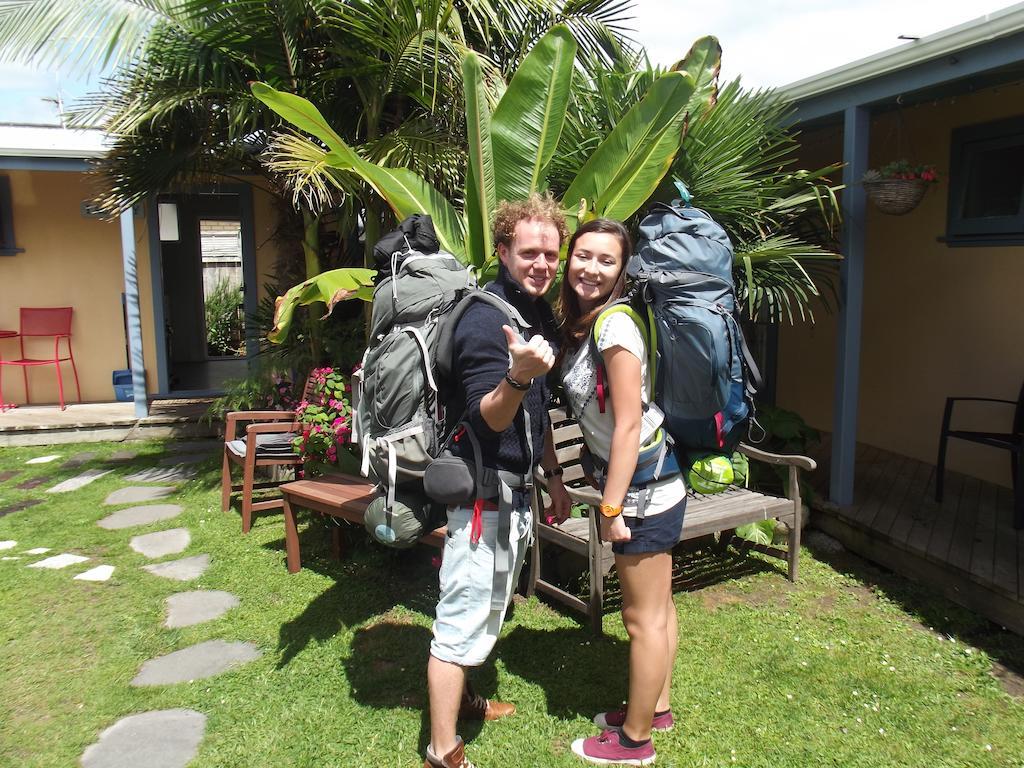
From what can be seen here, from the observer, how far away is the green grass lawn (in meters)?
2.90

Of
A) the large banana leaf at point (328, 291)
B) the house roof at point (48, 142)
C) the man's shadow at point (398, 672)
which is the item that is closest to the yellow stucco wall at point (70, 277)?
the house roof at point (48, 142)

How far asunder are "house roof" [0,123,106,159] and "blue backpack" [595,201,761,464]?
7059 millimetres

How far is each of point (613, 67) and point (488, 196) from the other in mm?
2062

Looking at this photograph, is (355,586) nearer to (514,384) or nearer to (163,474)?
(514,384)

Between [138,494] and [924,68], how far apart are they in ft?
21.0

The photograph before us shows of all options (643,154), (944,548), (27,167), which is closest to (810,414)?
(944,548)

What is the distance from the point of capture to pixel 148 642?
12.3ft

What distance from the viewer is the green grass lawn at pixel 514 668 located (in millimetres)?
2904

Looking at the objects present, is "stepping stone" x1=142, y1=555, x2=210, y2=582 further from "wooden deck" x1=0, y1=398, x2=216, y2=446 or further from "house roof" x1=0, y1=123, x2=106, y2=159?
"house roof" x1=0, y1=123, x2=106, y2=159

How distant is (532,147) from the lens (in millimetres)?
4348

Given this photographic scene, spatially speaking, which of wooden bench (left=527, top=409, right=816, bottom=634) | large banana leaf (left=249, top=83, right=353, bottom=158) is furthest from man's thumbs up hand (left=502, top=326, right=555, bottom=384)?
large banana leaf (left=249, top=83, right=353, bottom=158)

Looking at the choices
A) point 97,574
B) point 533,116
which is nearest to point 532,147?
point 533,116

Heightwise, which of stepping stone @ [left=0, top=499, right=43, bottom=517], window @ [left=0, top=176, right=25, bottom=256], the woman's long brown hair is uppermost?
window @ [left=0, top=176, right=25, bottom=256]

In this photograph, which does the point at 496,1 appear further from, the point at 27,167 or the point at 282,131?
the point at 27,167
